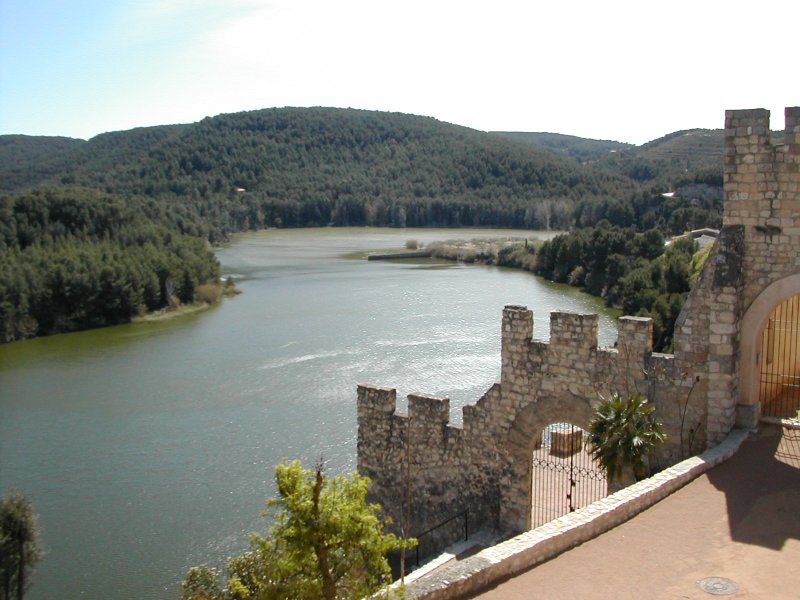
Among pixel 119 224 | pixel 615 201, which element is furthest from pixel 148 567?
pixel 615 201

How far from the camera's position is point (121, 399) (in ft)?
90.3

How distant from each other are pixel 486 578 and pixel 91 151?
446 feet

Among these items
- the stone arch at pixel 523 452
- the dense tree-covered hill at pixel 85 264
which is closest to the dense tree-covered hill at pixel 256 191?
the dense tree-covered hill at pixel 85 264

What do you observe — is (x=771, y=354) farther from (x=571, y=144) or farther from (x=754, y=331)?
(x=571, y=144)

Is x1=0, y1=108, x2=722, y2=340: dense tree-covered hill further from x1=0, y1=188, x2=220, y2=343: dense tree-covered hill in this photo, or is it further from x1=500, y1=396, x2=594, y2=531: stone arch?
x1=500, y1=396, x2=594, y2=531: stone arch

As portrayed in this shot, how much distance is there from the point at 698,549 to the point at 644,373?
8.85 ft

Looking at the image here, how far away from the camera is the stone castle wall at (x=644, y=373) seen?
9000 mm

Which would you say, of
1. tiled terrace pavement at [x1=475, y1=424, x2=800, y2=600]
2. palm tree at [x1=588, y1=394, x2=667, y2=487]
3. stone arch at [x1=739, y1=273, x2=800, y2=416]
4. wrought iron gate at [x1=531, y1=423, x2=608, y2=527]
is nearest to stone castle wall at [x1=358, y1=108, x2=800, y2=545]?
stone arch at [x1=739, y1=273, x2=800, y2=416]

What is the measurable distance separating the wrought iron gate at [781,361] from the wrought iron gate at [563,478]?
248 cm

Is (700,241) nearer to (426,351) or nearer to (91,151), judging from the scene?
(426,351)

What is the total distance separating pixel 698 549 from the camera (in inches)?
281

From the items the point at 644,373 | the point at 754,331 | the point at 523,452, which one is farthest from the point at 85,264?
the point at 754,331

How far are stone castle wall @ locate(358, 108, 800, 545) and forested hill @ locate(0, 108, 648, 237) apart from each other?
80470 mm

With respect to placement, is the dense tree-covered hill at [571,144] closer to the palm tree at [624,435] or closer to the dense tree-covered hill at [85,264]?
the dense tree-covered hill at [85,264]
